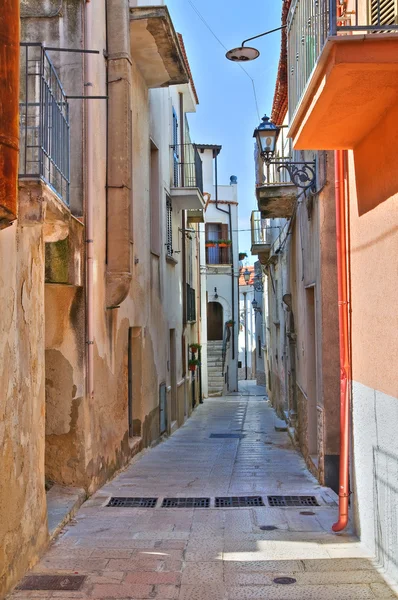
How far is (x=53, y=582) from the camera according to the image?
18.3 ft

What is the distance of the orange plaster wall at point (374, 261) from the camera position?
17.8 feet

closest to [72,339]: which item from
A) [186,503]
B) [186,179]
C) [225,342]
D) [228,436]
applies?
[186,503]

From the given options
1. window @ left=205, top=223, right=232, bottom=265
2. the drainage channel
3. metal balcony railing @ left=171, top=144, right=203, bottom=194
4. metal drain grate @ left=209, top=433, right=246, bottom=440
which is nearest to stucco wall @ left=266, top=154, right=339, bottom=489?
the drainage channel

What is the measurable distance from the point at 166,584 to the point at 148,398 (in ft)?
27.6

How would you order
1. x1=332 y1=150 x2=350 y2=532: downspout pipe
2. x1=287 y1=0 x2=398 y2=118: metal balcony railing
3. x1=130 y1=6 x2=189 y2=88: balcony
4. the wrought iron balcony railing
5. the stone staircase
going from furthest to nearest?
the stone staircase
the wrought iron balcony railing
x1=130 y1=6 x2=189 y2=88: balcony
x1=332 y1=150 x2=350 y2=532: downspout pipe
x1=287 y1=0 x2=398 y2=118: metal balcony railing

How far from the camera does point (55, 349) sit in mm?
8562

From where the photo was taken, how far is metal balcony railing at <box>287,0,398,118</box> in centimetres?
507

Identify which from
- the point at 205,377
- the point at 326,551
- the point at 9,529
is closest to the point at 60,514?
the point at 9,529

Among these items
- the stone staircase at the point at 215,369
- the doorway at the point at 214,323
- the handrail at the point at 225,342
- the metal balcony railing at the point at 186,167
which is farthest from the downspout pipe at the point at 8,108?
the doorway at the point at 214,323

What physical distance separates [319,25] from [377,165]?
1.20m

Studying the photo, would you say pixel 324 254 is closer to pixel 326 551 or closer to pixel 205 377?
pixel 326 551

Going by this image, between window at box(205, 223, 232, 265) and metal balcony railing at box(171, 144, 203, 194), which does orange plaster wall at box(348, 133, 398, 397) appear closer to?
metal balcony railing at box(171, 144, 203, 194)

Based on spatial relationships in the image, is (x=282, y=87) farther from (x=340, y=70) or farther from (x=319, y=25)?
(x=340, y=70)

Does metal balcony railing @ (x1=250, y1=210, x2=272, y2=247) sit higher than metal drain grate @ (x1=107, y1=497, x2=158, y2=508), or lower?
higher
